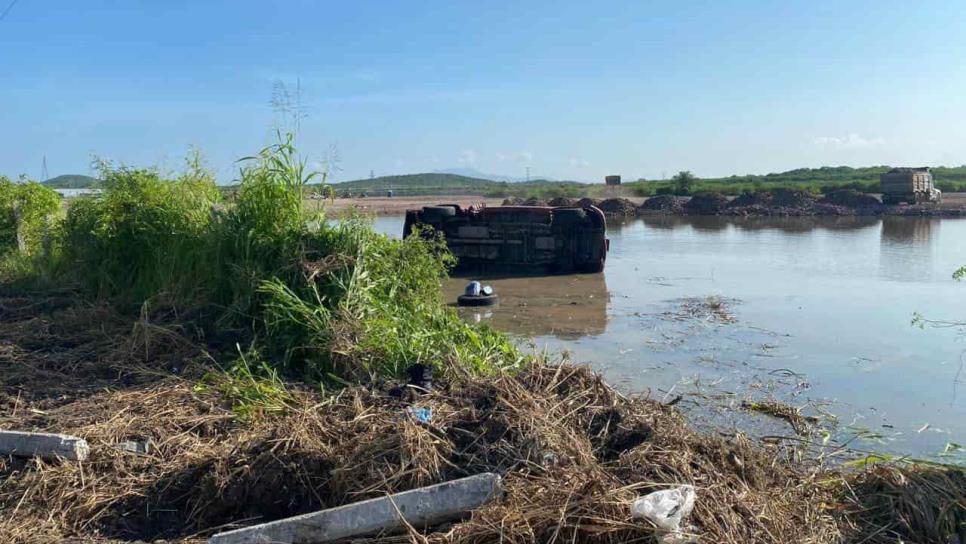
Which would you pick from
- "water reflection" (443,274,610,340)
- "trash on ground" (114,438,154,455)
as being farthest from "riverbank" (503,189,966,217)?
"trash on ground" (114,438,154,455)

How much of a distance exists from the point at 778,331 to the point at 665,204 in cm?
3089

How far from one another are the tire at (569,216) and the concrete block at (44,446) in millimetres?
12321

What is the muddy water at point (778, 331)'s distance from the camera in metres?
6.60

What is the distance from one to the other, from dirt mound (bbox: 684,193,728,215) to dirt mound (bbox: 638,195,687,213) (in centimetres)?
51

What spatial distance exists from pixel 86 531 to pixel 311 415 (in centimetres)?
133

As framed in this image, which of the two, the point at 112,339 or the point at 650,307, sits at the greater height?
the point at 112,339

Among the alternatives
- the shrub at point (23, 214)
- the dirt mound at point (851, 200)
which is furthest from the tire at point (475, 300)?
the dirt mound at point (851, 200)

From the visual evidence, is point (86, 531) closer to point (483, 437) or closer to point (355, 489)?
point (355, 489)

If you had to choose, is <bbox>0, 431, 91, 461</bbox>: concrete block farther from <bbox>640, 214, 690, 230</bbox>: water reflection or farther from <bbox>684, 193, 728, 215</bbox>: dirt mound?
<bbox>684, 193, 728, 215</bbox>: dirt mound

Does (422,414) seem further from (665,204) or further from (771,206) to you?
(665,204)

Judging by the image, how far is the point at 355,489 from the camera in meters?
3.81

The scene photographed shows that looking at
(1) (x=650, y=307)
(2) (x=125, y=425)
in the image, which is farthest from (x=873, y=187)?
(2) (x=125, y=425)

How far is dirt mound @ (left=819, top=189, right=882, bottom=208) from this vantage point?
3481 cm

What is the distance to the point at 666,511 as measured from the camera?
3221 mm
